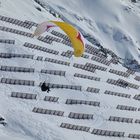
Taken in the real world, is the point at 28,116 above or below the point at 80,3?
above

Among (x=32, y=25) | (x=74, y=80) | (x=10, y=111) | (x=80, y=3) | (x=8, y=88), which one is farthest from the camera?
(x=80, y=3)

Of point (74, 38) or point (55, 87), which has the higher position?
point (74, 38)

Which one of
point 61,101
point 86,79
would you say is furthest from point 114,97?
point 61,101

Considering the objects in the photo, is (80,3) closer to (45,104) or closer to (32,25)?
(32,25)

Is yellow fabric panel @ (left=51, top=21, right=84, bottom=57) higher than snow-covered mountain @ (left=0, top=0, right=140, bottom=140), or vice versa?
yellow fabric panel @ (left=51, top=21, right=84, bottom=57)

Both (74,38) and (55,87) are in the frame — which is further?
(55,87)

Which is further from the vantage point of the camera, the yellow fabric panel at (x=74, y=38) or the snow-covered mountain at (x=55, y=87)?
the snow-covered mountain at (x=55, y=87)

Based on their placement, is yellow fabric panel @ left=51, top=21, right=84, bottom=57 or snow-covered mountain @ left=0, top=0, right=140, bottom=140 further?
snow-covered mountain @ left=0, top=0, right=140, bottom=140

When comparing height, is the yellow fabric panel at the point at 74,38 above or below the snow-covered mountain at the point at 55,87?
above
